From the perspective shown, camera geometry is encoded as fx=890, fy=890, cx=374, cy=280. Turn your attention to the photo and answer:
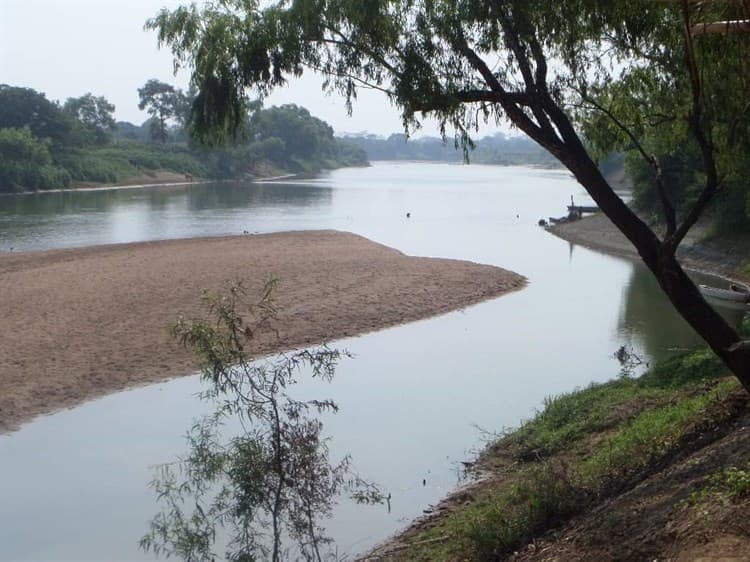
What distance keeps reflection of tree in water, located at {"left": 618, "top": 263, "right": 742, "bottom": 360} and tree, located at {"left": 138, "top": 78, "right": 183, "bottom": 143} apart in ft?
308

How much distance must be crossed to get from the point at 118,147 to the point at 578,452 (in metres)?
90.6

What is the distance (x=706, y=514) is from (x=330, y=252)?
25574 mm

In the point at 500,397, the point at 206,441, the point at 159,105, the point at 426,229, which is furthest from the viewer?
the point at 159,105

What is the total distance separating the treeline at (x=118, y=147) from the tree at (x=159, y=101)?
13 centimetres

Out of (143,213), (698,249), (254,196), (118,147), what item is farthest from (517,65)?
(118,147)

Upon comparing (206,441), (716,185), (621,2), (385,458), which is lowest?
(385,458)

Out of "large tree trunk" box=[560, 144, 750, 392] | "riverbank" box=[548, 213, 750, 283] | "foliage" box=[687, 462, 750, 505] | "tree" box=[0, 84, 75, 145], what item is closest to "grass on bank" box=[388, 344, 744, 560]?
"large tree trunk" box=[560, 144, 750, 392]

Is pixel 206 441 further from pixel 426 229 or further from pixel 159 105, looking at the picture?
pixel 159 105

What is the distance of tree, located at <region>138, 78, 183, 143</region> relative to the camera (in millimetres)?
111812

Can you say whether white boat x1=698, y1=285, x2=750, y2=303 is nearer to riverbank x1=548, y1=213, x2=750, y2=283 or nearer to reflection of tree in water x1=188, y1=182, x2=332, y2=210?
riverbank x1=548, y1=213, x2=750, y2=283

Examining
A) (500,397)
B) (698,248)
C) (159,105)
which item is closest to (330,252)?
(698,248)

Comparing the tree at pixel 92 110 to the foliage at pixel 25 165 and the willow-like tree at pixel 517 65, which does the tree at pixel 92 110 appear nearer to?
the foliage at pixel 25 165

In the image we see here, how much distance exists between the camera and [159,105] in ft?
371

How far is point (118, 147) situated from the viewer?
3703 inches
